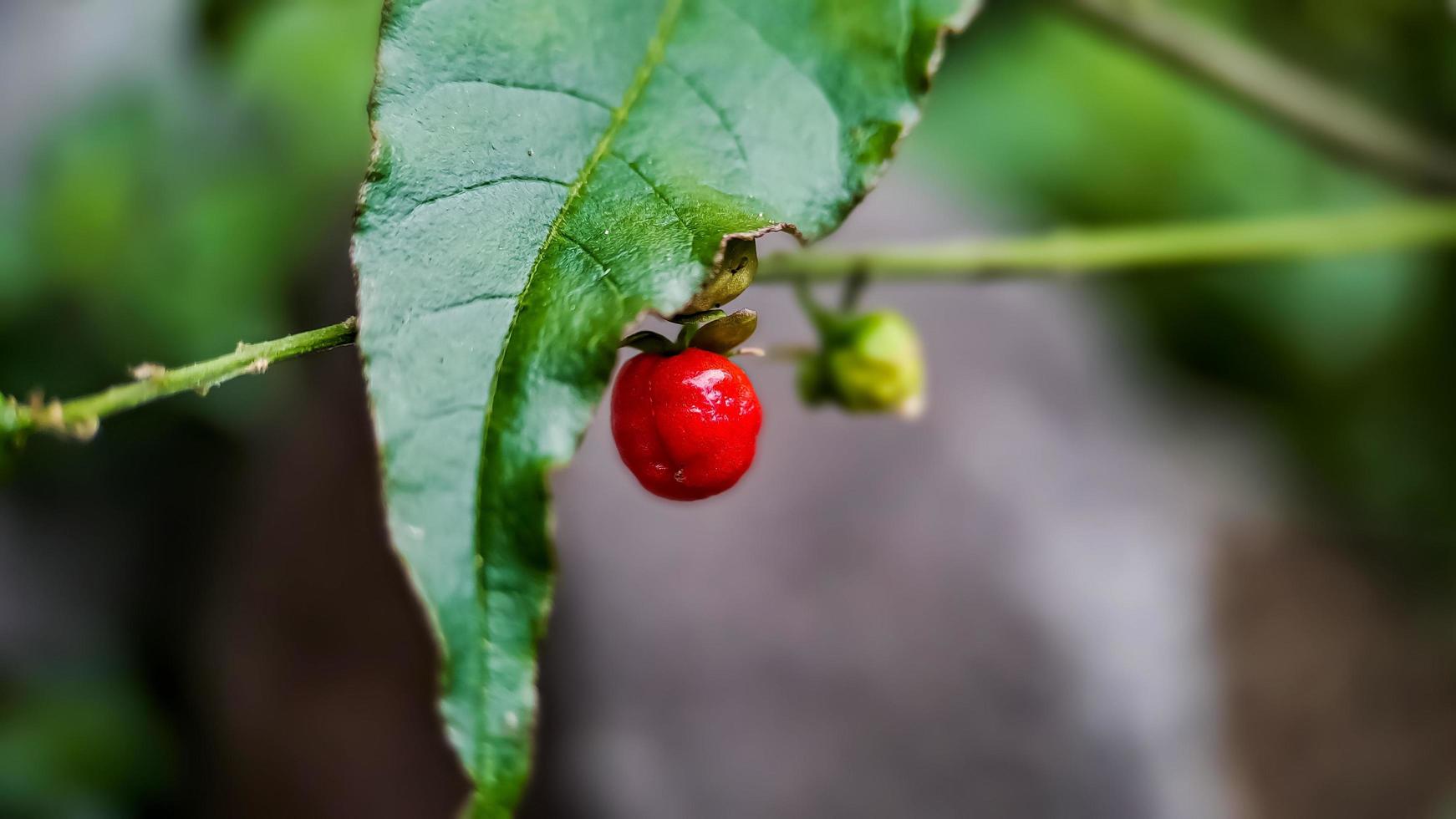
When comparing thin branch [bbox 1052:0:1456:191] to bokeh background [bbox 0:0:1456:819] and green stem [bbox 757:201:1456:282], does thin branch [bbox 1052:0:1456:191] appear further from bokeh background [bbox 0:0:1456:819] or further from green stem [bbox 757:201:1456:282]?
bokeh background [bbox 0:0:1456:819]

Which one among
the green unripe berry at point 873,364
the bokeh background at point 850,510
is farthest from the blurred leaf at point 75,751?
the green unripe berry at point 873,364

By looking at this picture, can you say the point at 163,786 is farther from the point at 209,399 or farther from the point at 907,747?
the point at 907,747

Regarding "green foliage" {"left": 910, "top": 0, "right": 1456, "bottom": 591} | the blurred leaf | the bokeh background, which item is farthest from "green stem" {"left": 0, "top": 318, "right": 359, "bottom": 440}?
"green foliage" {"left": 910, "top": 0, "right": 1456, "bottom": 591}

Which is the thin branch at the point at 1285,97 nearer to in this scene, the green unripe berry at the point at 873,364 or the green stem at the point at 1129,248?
the green stem at the point at 1129,248

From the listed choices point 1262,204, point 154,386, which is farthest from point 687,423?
point 1262,204

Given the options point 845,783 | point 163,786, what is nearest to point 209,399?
point 163,786

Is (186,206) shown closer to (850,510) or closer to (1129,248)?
(850,510)
